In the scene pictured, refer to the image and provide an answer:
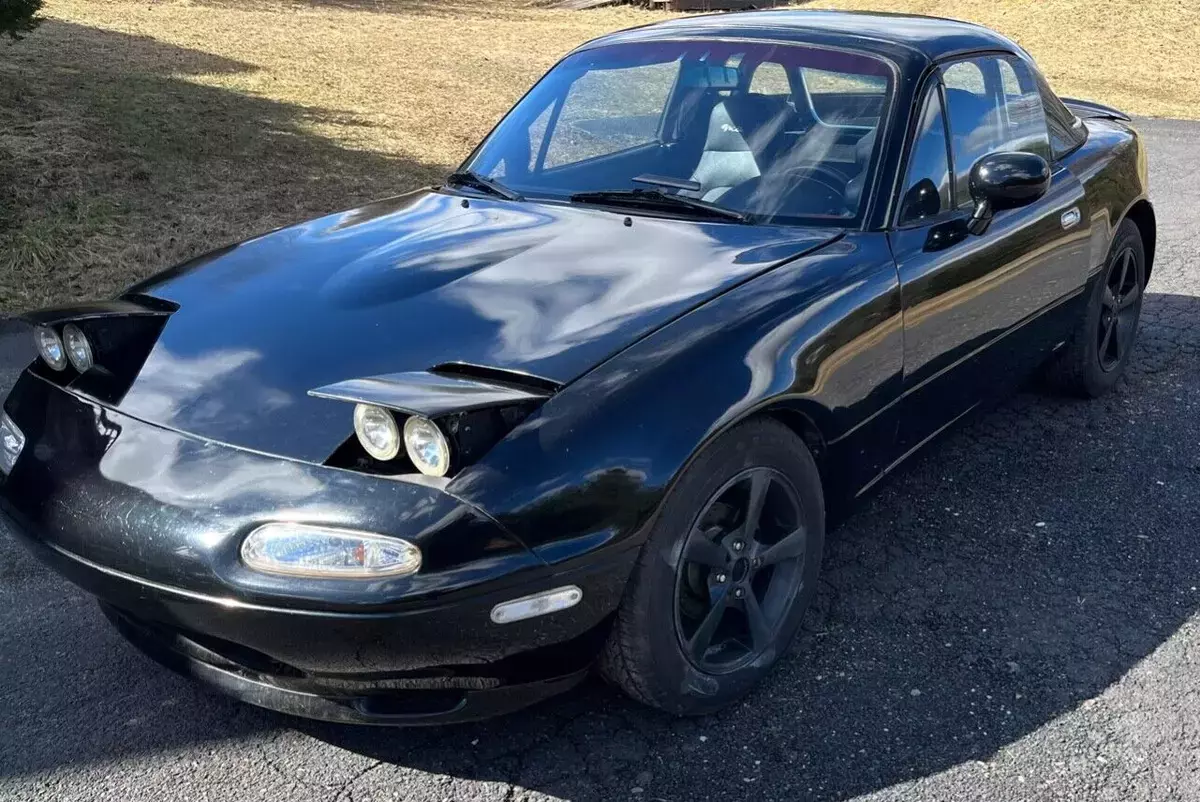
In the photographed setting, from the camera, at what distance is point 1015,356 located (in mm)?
3896

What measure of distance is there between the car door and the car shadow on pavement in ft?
1.38

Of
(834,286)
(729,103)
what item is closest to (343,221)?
(729,103)

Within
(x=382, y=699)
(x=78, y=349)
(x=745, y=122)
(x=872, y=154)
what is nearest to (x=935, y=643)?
(x=872, y=154)

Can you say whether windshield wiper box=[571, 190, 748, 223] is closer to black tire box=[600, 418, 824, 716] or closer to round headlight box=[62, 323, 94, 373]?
black tire box=[600, 418, 824, 716]

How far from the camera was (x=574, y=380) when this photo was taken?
2.44 metres

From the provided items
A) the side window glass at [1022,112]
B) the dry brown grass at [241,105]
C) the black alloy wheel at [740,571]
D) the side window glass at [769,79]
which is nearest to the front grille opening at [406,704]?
the black alloy wheel at [740,571]

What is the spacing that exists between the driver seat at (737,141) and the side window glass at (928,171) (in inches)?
16.9

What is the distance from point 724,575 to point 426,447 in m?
0.86

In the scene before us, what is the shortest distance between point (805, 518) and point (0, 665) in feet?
7.20

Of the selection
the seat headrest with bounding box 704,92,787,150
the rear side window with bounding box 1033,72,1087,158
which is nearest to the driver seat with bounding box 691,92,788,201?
the seat headrest with bounding box 704,92,787,150

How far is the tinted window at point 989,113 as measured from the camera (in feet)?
11.9

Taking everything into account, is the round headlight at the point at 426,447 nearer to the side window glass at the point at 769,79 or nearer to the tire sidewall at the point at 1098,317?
the side window glass at the point at 769,79

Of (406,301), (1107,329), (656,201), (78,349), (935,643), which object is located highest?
(656,201)

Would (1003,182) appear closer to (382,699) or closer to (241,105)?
(382,699)
